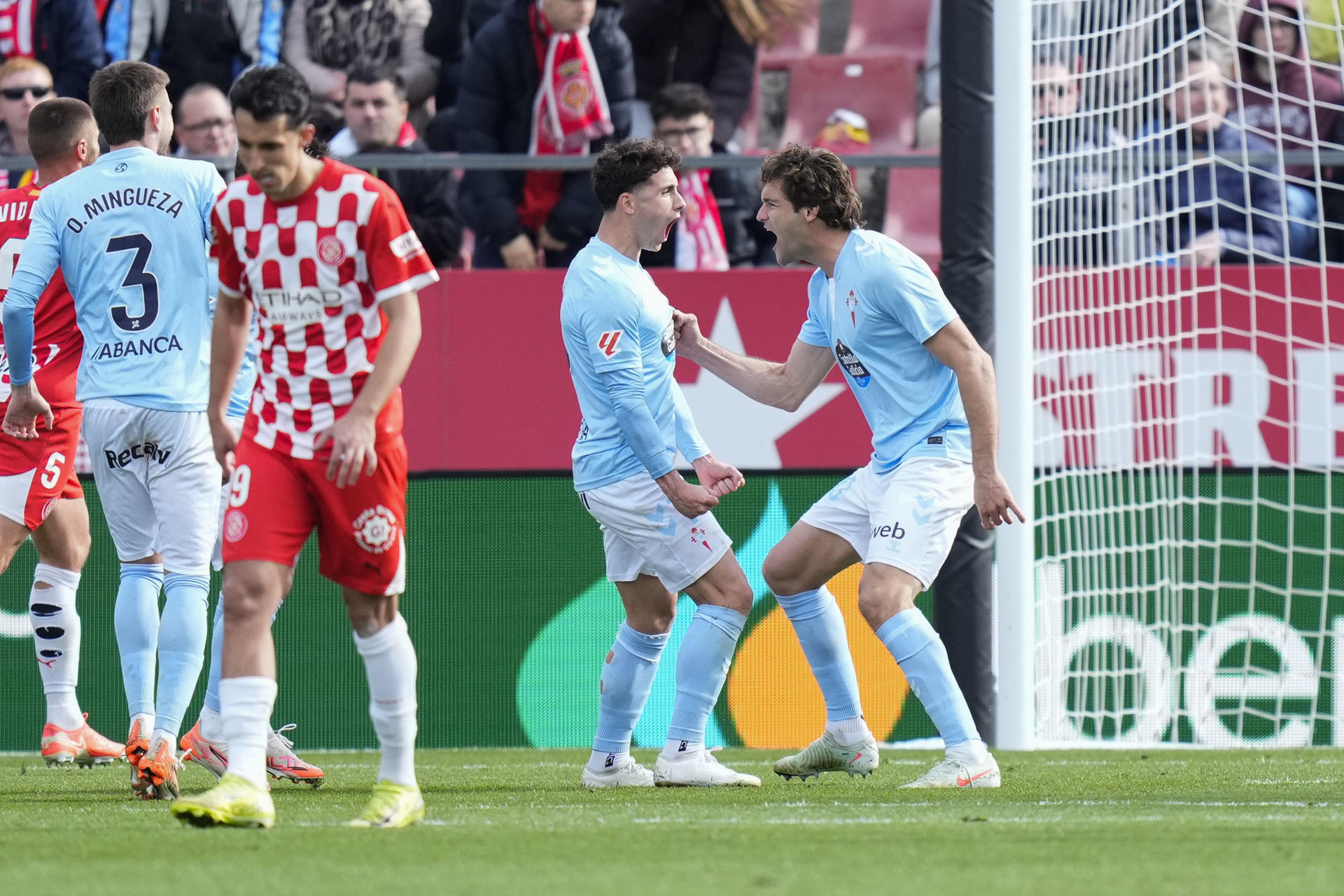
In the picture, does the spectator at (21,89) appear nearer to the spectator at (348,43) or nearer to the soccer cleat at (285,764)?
the spectator at (348,43)

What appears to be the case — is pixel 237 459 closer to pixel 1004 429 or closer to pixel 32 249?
pixel 32 249

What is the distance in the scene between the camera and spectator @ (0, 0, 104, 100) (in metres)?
9.78

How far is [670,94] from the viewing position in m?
9.48

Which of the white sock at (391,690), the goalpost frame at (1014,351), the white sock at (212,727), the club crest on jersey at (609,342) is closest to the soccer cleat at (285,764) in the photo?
the white sock at (212,727)

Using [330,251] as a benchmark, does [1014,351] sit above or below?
above

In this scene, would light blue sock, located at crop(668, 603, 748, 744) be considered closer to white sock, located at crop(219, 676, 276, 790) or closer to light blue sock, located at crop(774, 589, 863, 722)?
light blue sock, located at crop(774, 589, 863, 722)

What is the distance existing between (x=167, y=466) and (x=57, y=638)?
1638 millimetres

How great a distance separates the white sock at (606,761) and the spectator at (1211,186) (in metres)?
3.86

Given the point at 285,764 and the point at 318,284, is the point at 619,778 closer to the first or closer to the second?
the point at 285,764

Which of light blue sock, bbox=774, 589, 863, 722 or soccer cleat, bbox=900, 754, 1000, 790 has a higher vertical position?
light blue sock, bbox=774, 589, 863, 722

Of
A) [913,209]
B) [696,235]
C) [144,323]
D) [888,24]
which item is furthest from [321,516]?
[888,24]

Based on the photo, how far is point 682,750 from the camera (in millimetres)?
5770

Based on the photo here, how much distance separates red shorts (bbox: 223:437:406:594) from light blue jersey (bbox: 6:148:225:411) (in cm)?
138

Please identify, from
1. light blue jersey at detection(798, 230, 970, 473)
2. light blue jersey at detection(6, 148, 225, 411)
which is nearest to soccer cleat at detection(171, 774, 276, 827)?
light blue jersey at detection(6, 148, 225, 411)
